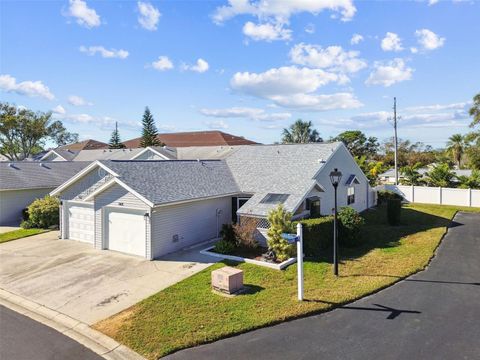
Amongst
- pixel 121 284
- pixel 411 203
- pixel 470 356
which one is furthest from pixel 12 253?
pixel 411 203

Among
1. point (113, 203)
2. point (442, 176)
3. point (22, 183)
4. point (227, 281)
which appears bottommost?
point (227, 281)

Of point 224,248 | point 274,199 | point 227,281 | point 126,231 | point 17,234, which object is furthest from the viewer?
point 17,234

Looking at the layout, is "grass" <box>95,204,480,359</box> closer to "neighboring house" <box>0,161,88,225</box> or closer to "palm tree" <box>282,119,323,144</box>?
"neighboring house" <box>0,161,88,225</box>

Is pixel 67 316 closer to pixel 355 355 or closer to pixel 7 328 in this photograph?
pixel 7 328

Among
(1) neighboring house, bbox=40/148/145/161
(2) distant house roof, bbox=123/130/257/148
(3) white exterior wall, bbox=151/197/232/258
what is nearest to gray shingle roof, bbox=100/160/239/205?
(3) white exterior wall, bbox=151/197/232/258

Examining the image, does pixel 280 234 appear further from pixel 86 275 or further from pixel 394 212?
pixel 394 212

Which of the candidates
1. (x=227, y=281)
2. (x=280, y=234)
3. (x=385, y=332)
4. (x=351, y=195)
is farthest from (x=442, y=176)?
(x=227, y=281)
